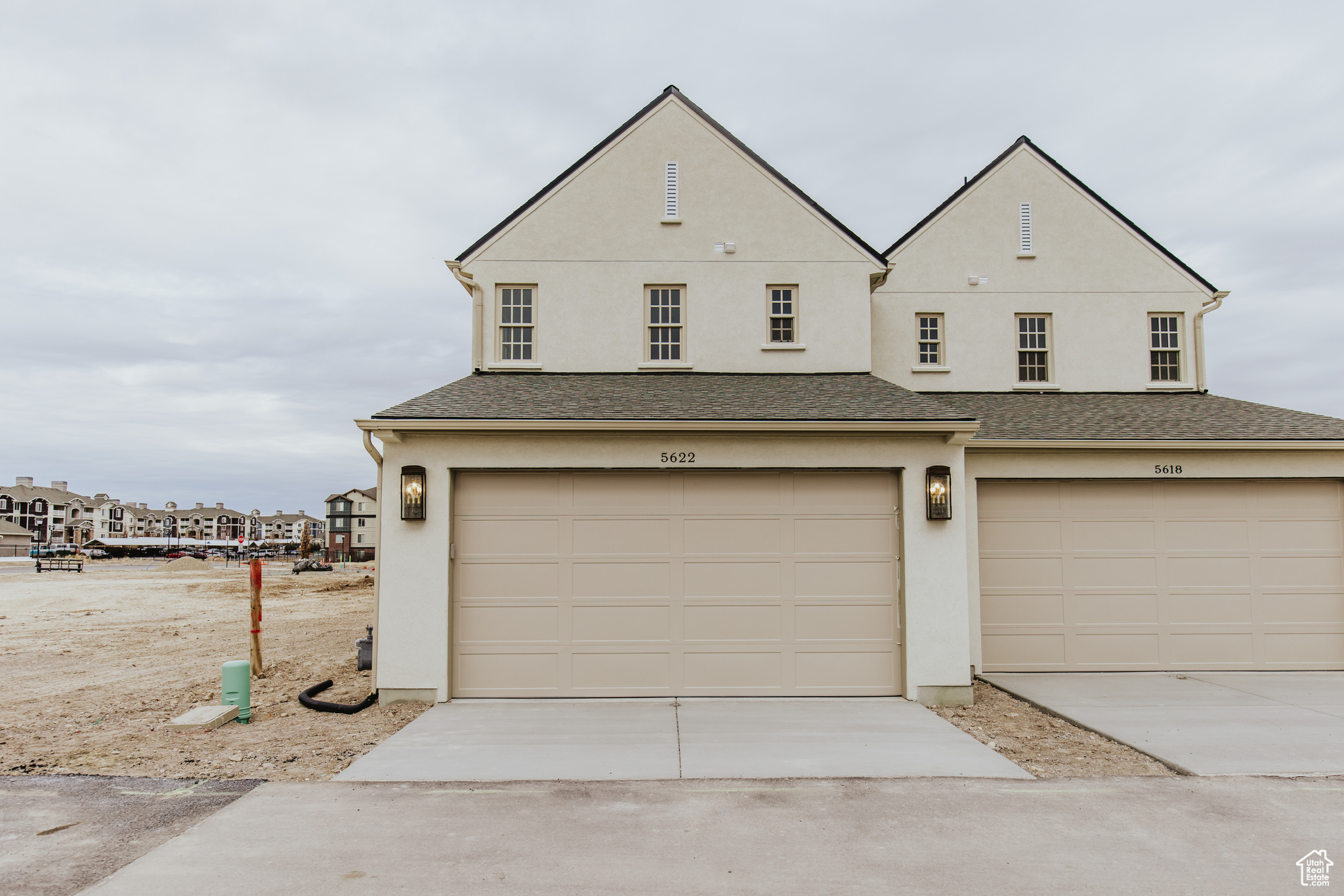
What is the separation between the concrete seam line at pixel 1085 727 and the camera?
6.02 meters

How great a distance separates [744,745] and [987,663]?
4.92m

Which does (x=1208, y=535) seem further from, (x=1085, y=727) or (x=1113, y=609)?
(x=1085, y=727)

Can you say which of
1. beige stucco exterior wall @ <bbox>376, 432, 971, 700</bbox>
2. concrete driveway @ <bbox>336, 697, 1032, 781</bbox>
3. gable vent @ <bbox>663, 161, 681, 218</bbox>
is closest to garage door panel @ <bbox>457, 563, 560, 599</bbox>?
beige stucco exterior wall @ <bbox>376, 432, 971, 700</bbox>

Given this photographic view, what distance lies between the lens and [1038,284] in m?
13.0

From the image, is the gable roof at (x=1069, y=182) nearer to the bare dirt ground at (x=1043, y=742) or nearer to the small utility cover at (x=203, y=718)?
the bare dirt ground at (x=1043, y=742)

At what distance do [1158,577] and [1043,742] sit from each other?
457 centimetres

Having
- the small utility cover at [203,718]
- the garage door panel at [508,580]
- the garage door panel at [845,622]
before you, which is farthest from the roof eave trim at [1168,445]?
the small utility cover at [203,718]

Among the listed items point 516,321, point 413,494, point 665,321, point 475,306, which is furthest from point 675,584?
point 475,306

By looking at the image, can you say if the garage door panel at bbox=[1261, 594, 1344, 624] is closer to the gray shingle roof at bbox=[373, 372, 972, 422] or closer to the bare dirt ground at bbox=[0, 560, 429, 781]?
the gray shingle roof at bbox=[373, 372, 972, 422]

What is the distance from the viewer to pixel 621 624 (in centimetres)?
859

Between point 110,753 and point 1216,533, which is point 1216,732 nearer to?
point 1216,533

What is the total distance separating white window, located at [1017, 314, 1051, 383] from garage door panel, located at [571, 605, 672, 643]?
325 inches

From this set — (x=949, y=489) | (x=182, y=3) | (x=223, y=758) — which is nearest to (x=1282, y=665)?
(x=949, y=489)

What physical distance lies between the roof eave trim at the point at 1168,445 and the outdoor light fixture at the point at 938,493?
152 cm
